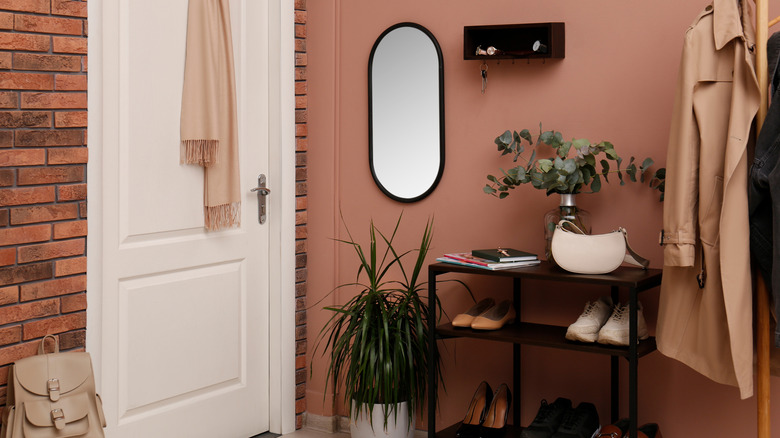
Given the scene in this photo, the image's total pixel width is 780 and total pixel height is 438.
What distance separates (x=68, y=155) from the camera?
8.30 ft

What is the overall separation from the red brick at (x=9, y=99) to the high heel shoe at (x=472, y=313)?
62.5 inches

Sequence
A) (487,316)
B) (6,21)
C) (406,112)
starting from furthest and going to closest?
(406,112) → (487,316) → (6,21)

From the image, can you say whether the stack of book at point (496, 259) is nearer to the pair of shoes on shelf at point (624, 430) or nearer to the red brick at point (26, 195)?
the pair of shoes on shelf at point (624, 430)

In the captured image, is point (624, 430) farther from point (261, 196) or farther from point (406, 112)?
point (261, 196)

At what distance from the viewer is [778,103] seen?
214 cm

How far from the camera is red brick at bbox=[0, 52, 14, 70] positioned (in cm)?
235

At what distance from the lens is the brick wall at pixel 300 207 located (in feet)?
11.0

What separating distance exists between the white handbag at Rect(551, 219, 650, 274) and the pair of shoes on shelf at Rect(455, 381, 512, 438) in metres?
0.64

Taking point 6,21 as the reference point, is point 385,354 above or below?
below

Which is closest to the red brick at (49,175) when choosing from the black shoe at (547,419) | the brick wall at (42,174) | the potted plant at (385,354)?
the brick wall at (42,174)

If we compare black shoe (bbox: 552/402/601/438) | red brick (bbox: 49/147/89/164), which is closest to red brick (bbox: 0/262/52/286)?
red brick (bbox: 49/147/89/164)

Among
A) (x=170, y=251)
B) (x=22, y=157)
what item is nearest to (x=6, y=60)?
(x=22, y=157)

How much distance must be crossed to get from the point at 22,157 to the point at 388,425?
63.3 inches

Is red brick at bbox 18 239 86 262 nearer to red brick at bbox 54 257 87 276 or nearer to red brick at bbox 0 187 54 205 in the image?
red brick at bbox 54 257 87 276
